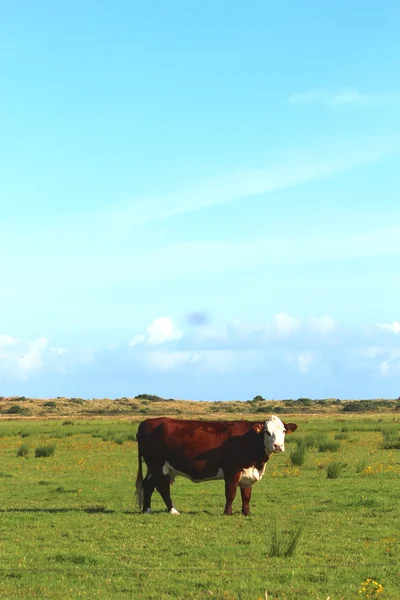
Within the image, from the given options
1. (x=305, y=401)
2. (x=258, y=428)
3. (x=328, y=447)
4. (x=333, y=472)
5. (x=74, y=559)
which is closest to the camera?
(x=74, y=559)

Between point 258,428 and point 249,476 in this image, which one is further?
point 249,476

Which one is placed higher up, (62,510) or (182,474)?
(182,474)

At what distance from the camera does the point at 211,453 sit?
18.1 meters

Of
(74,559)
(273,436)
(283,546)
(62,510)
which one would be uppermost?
(273,436)

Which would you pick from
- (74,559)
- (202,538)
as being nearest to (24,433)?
(202,538)

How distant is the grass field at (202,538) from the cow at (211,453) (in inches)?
28.6

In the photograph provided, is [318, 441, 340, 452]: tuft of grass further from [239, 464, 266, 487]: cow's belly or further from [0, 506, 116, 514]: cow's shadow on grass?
[239, 464, 266, 487]: cow's belly

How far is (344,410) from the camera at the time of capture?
105375mm

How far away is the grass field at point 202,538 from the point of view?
11.6 m

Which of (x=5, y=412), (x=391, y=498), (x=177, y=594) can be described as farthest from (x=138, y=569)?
(x=5, y=412)

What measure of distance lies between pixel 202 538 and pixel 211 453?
3.17 m

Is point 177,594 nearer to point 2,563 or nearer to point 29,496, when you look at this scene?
point 2,563

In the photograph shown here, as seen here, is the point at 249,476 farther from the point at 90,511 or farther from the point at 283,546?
the point at 283,546

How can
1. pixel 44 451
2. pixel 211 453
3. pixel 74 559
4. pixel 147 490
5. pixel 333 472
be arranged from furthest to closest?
pixel 44 451, pixel 333 472, pixel 147 490, pixel 211 453, pixel 74 559
